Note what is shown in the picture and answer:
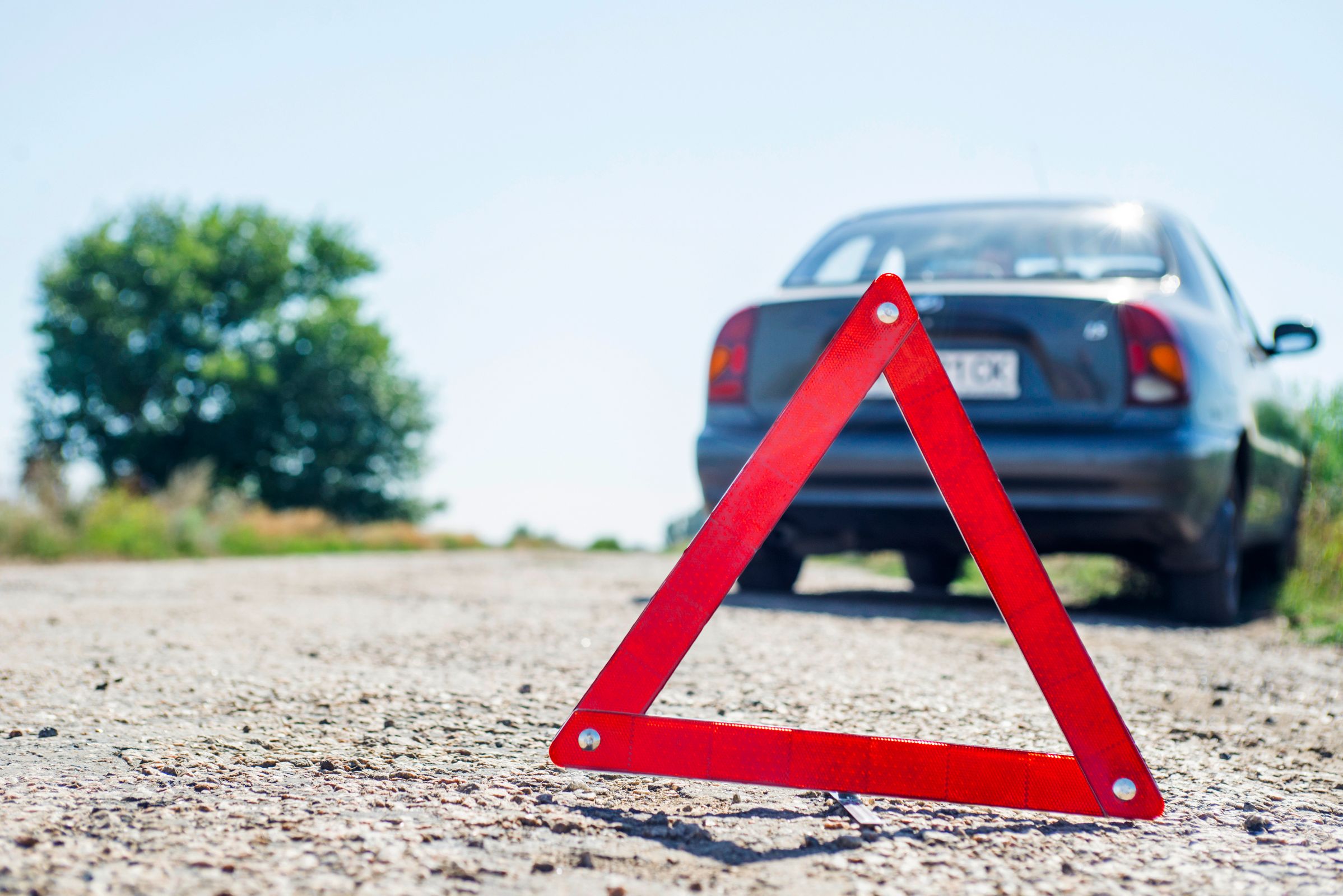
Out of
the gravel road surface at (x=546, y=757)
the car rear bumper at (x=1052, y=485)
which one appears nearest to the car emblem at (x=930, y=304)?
the car rear bumper at (x=1052, y=485)

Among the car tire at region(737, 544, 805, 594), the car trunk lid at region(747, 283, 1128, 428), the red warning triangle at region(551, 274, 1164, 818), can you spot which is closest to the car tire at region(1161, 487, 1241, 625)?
the car trunk lid at region(747, 283, 1128, 428)

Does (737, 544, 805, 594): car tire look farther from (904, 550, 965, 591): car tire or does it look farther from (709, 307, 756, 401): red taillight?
(904, 550, 965, 591): car tire

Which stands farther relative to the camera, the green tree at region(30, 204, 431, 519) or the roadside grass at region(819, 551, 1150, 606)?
the green tree at region(30, 204, 431, 519)

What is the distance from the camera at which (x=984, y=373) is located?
4.44m

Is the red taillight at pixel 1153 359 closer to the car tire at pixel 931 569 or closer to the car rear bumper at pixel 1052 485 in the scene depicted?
the car rear bumper at pixel 1052 485

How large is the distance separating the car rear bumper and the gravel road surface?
0.39 m

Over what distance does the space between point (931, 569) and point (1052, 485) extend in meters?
3.52

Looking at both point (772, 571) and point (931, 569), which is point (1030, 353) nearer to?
point (772, 571)

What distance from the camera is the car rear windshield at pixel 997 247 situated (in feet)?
16.0

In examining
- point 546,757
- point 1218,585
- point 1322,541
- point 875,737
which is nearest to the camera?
point 875,737

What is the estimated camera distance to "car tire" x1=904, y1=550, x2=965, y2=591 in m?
7.75

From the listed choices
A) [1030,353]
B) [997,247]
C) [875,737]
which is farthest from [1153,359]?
[875,737]

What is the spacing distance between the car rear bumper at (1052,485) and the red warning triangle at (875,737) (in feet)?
7.79

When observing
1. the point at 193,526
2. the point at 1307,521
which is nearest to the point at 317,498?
the point at 193,526
